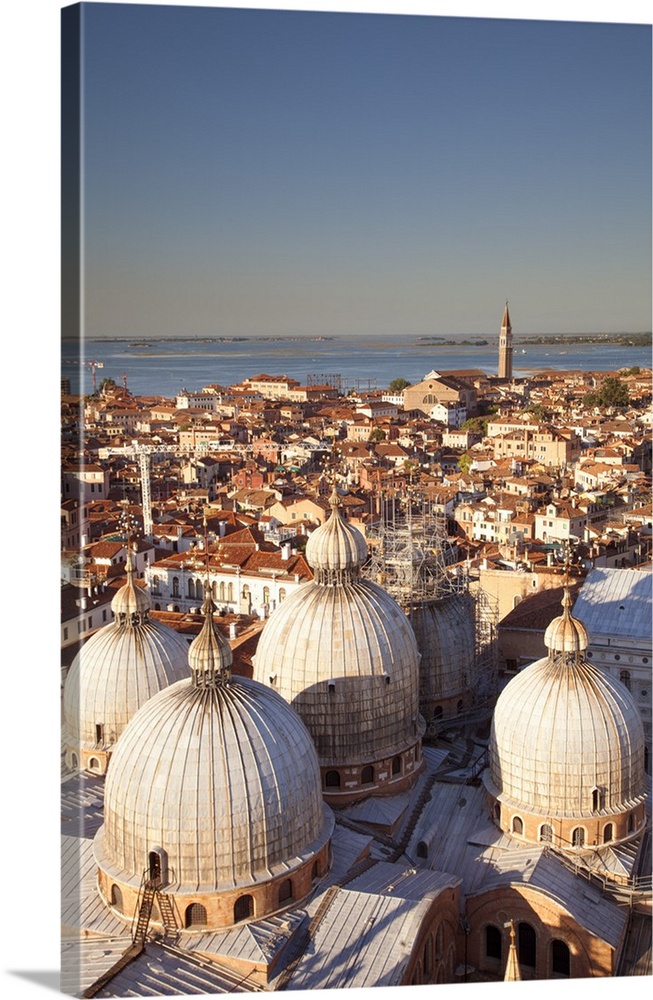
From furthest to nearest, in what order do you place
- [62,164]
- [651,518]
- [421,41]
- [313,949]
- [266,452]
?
[266,452]
[651,518]
[421,41]
[313,949]
[62,164]

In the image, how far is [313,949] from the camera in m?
4.28

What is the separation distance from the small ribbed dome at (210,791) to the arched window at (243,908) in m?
0.08

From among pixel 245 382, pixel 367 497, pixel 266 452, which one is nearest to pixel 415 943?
pixel 367 497

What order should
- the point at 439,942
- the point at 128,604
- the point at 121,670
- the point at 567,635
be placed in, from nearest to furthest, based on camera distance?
the point at 439,942
the point at 567,635
the point at 121,670
the point at 128,604

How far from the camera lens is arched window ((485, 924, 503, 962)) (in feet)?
16.8

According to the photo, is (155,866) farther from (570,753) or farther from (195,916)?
(570,753)

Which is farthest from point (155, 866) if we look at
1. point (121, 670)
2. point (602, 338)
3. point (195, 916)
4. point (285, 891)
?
point (602, 338)

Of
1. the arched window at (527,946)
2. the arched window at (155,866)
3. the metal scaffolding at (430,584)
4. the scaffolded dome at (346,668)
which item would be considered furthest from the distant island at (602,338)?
the arched window at (155,866)

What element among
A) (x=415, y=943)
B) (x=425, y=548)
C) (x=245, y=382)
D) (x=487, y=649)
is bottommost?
(x=415, y=943)

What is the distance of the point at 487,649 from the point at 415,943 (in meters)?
3.45

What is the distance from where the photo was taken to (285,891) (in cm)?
454

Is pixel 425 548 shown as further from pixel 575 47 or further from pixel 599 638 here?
pixel 575 47

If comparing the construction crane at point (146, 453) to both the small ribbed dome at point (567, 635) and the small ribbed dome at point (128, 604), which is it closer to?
the small ribbed dome at point (128, 604)

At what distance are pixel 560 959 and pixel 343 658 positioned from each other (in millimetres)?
1705
